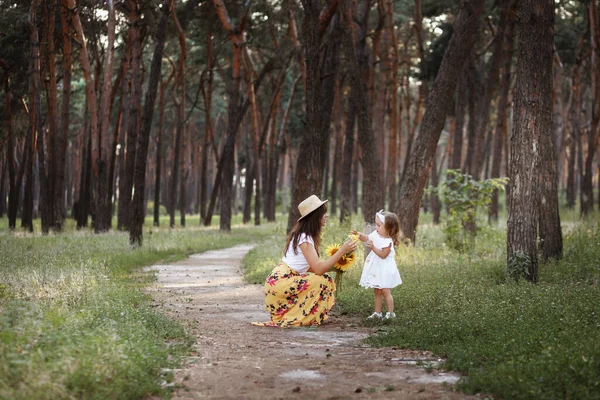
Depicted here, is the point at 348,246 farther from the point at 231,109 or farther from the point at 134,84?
the point at 231,109

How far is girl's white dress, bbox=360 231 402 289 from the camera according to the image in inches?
421

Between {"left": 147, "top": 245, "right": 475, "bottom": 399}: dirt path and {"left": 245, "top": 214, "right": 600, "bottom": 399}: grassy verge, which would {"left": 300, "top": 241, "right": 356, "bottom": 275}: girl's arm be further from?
{"left": 245, "top": 214, "right": 600, "bottom": 399}: grassy verge

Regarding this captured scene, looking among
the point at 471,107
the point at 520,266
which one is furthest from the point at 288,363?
the point at 471,107

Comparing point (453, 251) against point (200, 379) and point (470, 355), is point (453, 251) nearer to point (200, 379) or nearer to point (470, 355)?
point (470, 355)

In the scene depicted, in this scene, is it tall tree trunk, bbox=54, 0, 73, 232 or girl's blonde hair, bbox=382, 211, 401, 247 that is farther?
tall tree trunk, bbox=54, 0, 73, 232

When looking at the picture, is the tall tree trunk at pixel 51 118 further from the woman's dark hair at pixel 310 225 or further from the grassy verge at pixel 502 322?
the woman's dark hair at pixel 310 225

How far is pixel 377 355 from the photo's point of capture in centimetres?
833

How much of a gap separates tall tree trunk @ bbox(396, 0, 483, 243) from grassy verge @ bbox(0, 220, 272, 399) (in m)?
7.00

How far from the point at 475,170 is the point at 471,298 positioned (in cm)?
1845

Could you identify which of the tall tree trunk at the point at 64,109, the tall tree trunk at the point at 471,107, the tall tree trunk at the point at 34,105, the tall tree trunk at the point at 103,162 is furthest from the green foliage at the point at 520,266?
the tall tree trunk at the point at 64,109

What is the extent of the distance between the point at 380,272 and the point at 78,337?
16.0 feet

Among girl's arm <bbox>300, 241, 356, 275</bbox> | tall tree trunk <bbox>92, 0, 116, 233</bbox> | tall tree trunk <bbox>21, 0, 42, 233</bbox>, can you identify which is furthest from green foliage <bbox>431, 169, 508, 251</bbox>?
tall tree trunk <bbox>21, 0, 42, 233</bbox>

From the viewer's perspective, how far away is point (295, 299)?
34.8 ft

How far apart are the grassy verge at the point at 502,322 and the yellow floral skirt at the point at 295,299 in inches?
37.4
